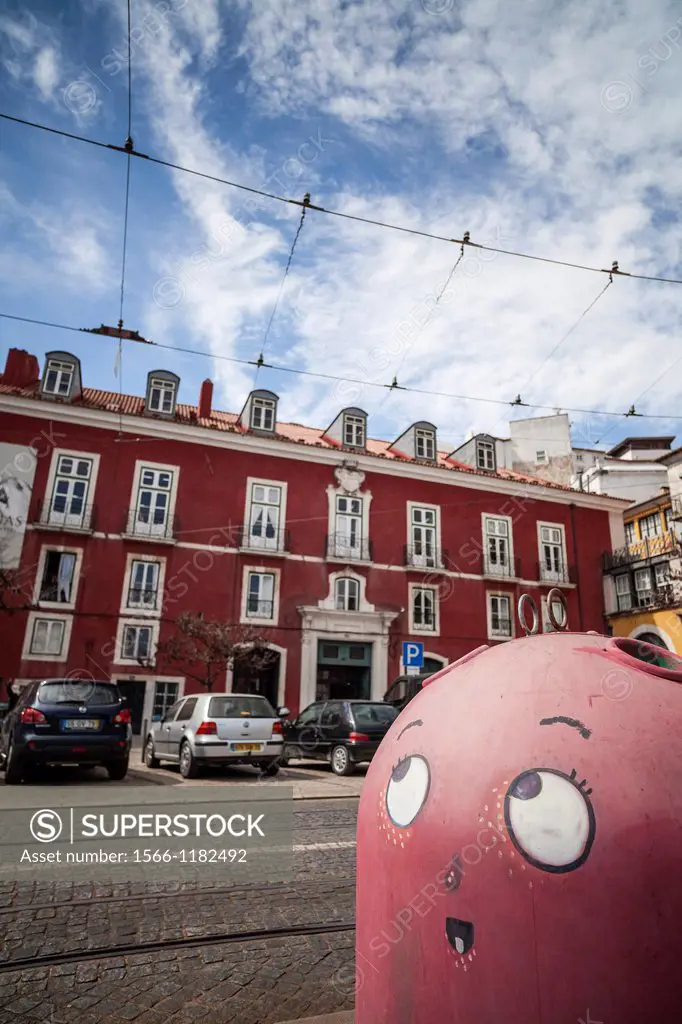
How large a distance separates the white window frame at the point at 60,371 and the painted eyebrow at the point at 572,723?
78.3ft

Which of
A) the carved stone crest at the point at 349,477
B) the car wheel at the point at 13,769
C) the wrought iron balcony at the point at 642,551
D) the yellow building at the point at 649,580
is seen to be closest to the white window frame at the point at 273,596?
the carved stone crest at the point at 349,477

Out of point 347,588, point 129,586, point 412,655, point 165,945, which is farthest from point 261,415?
point 165,945

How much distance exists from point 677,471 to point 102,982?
28.8 meters

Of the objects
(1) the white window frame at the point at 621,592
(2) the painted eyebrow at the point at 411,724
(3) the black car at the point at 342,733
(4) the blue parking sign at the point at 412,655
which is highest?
(1) the white window frame at the point at 621,592

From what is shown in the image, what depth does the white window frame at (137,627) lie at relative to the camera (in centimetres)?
2072

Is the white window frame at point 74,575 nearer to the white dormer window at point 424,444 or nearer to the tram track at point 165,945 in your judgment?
the white dormer window at point 424,444

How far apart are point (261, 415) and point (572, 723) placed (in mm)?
24849

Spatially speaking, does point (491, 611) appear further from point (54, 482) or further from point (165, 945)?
point (165, 945)

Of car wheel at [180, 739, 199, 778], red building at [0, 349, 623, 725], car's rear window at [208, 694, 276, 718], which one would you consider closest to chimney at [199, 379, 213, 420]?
red building at [0, 349, 623, 725]

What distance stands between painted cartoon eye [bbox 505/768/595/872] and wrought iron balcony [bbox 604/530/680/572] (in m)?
26.9

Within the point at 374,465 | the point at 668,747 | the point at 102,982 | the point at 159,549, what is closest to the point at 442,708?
the point at 668,747

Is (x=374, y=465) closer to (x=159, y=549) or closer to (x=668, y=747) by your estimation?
(x=159, y=549)

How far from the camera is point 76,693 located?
9.62m

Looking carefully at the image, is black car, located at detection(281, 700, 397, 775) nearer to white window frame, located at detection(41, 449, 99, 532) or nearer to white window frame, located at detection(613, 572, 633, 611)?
white window frame, located at detection(41, 449, 99, 532)
